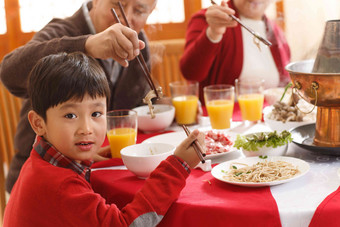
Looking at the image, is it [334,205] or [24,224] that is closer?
[334,205]

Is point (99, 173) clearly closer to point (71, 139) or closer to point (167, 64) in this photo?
point (71, 139)

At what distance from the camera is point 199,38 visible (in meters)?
2.68

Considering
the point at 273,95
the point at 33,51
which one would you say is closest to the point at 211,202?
the point at 33,51

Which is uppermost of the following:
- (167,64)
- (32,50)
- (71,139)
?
(32,50)

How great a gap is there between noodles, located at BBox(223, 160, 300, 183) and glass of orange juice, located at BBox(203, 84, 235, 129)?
0.54m

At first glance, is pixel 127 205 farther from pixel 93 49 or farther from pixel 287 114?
pixel 287 114

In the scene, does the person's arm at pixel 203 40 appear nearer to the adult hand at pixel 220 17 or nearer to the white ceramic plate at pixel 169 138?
the adult hand at pixel 220 17

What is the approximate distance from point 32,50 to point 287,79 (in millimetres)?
1571

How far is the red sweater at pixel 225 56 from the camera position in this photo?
2.86 metres

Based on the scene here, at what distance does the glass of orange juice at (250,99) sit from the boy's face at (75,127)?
0.83 meters

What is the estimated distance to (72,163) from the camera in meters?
1.42

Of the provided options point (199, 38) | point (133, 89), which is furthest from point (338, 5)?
point (133, 89)

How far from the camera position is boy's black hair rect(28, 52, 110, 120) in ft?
4.51

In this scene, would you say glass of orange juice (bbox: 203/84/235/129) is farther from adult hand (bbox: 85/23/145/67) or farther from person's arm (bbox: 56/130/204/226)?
person's arm (bbox: 56/130/204/226)
